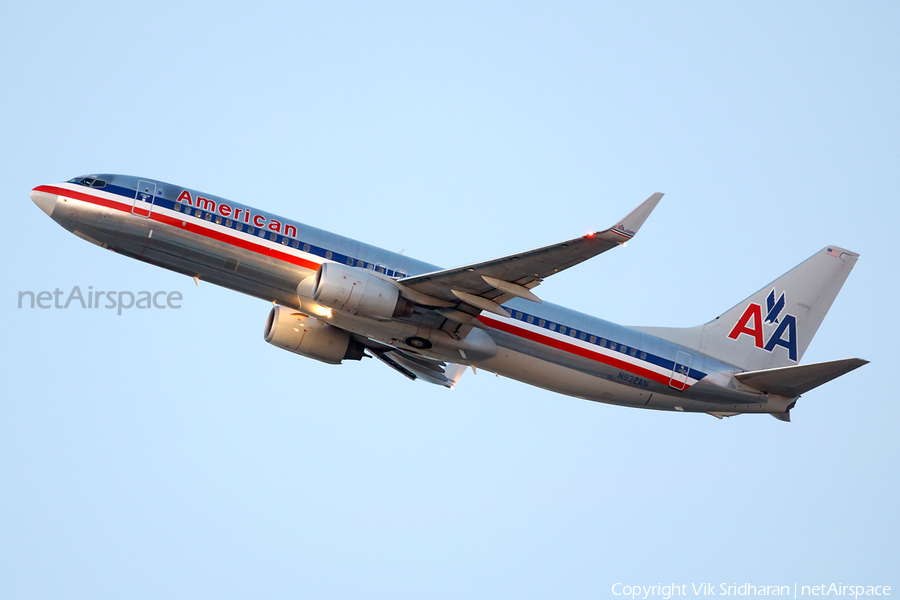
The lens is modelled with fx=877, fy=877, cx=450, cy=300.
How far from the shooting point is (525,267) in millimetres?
27344

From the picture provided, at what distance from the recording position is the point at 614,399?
112 ft

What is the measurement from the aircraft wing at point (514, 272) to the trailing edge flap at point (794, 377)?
10617 millimetres

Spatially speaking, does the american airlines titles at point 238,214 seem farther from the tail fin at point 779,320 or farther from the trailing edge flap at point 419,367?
the tail fin at point 779,320

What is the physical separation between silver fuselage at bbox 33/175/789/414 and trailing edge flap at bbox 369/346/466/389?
4.29m

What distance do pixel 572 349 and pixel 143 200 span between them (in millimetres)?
16089

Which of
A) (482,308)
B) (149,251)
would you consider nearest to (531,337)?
(482,308)

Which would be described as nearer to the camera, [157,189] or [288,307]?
[157,189]

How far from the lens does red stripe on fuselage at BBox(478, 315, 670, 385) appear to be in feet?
104

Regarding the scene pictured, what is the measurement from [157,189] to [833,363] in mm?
24295

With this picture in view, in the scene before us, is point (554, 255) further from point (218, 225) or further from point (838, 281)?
point (838, 281)

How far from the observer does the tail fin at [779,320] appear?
36875 mm

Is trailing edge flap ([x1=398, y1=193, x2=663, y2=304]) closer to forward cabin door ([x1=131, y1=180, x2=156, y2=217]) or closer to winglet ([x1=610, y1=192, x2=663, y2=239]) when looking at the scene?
winglet ([x1=610, y1=192, x2=663, y2=239])

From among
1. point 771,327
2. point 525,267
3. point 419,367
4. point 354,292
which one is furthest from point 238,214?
point 771,327

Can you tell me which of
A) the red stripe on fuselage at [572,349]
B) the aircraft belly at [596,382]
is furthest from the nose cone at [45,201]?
the aircraft belly at [596,382]
